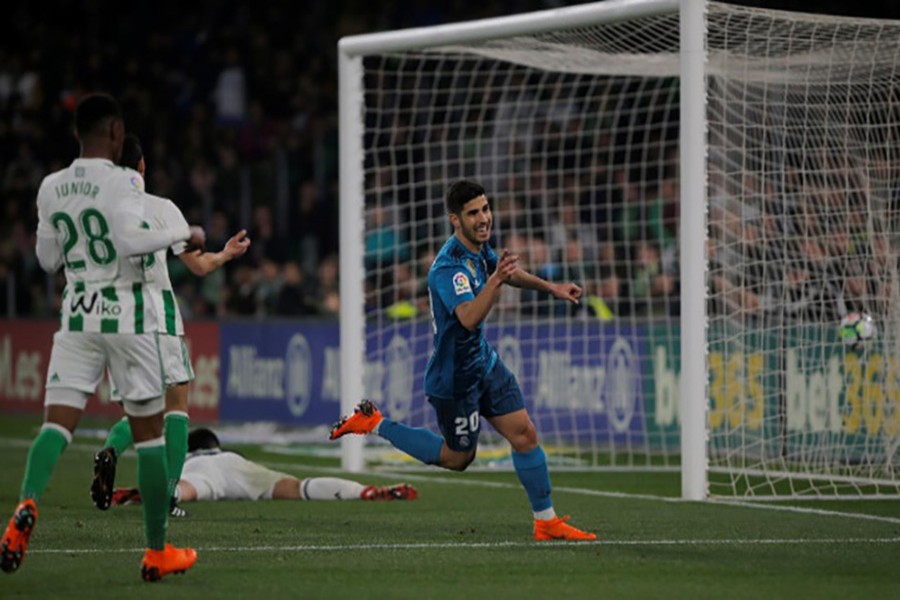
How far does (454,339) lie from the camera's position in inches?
338

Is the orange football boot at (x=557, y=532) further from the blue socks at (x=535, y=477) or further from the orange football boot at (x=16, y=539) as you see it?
the orange football boot at (x=16, y=539)

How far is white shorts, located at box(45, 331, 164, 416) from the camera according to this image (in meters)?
6.84

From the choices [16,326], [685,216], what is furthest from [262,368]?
[685,216]

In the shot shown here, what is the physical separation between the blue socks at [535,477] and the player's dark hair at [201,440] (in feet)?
8.74

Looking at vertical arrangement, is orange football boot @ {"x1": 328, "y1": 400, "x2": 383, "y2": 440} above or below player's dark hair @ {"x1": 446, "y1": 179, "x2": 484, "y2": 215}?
below

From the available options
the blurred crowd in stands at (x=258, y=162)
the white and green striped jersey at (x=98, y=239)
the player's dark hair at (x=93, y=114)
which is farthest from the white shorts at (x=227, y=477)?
the blurred crowd in stands at (x=258, y=162)

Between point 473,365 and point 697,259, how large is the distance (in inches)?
93.2

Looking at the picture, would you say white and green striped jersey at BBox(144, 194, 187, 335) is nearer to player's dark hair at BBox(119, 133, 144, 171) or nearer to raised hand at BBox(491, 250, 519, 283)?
player's dark hair at BBox(119, 133, 144, 171)

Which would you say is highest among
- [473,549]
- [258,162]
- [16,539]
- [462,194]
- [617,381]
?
[258,162]

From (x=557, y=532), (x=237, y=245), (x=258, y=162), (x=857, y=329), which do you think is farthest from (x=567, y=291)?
(x=258, y=162)

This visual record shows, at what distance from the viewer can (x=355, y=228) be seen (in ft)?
42.3

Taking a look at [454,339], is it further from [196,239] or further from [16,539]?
[16,539]

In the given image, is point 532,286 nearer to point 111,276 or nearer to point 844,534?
point 844,534

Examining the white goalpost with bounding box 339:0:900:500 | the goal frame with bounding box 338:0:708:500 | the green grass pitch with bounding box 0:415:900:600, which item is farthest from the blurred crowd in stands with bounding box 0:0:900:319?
the green grass pitch with bounding box 0:415:900:600
